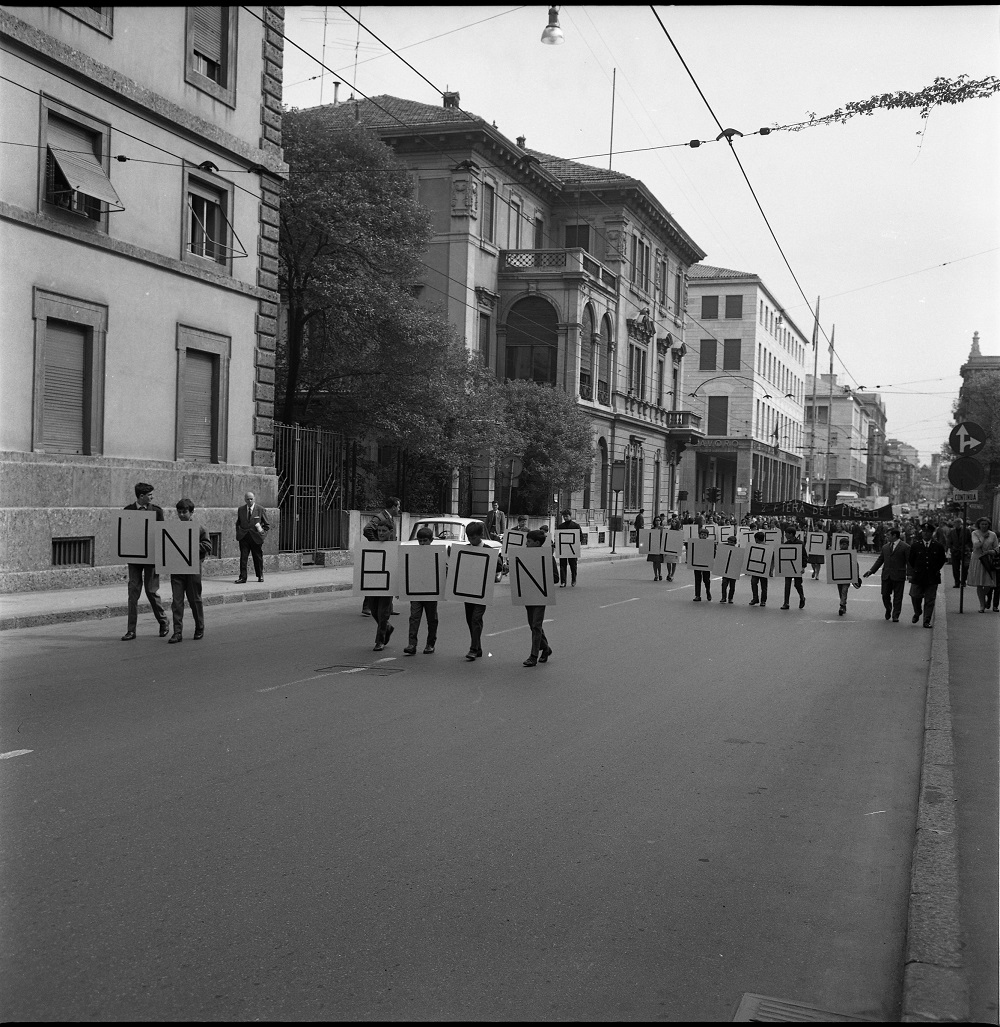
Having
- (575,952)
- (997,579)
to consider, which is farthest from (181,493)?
(575,952)

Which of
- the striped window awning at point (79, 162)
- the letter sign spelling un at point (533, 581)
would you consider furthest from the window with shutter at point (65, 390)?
the letter sign spelling un at point (533, 581)

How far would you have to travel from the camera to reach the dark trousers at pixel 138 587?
13344 millimetres

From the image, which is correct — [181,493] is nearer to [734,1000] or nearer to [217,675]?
[217,675]

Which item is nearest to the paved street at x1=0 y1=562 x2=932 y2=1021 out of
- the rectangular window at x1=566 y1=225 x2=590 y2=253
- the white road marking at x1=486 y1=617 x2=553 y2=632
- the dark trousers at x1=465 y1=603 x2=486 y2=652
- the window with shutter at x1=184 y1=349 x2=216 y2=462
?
the dark trousers at x1=465 y1=603 x2=486 y2=652

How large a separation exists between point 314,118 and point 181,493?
1363 cm

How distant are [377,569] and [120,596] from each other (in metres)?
5.86

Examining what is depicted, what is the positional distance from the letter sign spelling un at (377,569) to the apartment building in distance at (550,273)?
20041 millimetres

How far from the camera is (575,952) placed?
14.2 feet

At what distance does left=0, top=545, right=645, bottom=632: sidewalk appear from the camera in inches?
578

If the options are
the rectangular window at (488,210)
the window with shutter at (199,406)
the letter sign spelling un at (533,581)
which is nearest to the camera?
the letter sign spelling un at (533,581)

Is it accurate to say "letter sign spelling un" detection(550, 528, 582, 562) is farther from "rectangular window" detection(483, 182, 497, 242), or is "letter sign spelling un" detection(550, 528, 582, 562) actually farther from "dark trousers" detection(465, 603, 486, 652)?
"rectangular window" detection(483, 182, 497, 242)

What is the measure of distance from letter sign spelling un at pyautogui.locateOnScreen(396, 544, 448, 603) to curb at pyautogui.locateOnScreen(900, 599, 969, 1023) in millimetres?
5990

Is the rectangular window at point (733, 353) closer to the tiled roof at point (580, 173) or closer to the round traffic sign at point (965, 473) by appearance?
the tiled roof at point (580, 173)

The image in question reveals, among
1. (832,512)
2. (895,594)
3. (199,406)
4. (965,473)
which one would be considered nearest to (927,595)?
(895,594)
